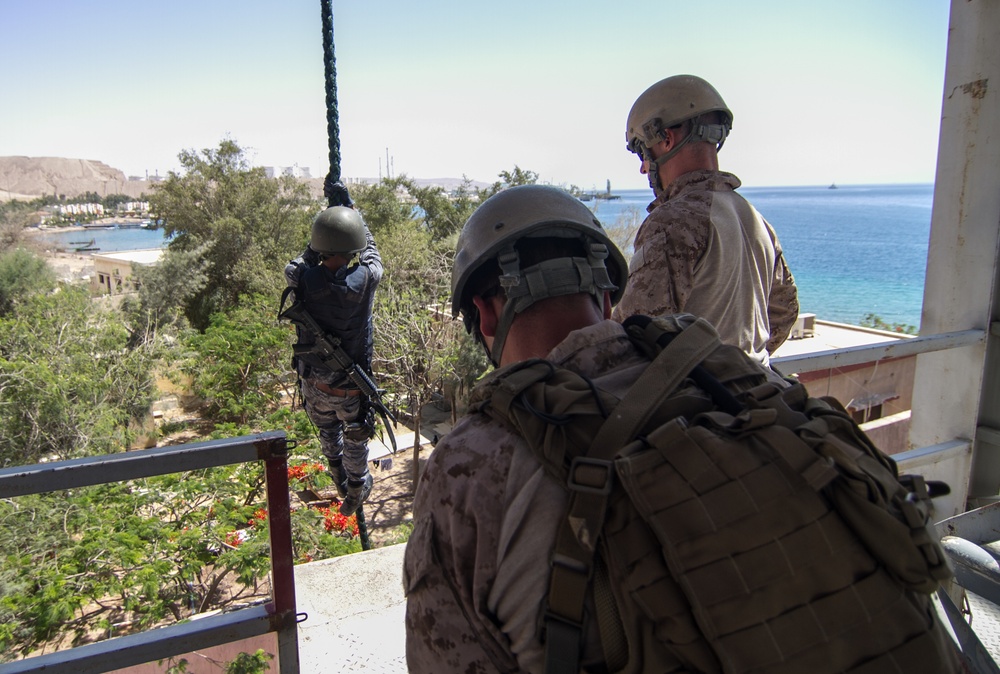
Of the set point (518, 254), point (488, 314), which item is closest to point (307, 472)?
point (488, 314)

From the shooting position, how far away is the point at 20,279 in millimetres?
28125

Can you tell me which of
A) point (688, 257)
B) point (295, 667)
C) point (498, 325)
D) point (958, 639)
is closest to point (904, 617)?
point (498, 325)

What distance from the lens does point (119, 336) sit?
21094 mm

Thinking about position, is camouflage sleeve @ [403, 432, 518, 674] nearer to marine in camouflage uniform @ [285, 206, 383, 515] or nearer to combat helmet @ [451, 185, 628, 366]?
combat helmet @ [451, 185, 628, 366]

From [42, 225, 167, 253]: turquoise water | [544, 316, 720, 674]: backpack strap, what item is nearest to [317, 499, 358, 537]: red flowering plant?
[544, 316, 720, 674]: backpack strap

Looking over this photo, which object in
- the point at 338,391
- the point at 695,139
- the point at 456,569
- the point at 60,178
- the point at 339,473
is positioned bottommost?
the point at 339,473

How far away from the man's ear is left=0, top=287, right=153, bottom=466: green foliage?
1822 cm

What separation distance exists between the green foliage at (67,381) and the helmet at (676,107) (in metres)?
17.8

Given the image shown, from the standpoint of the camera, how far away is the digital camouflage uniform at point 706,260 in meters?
2.51

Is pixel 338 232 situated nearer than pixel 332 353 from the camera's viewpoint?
Yes

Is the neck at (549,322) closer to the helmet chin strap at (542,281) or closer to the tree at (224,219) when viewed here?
the helmet chin strap at (542,281)

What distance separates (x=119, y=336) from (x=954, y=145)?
882 inches

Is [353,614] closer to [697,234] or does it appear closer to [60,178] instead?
[697,234]

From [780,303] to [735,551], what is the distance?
2.16 m
